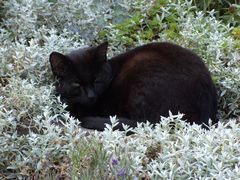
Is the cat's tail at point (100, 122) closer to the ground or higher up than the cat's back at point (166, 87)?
closer to the ground

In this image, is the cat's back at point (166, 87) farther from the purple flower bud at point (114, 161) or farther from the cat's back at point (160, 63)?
the purple flower bud at point (114, 161)

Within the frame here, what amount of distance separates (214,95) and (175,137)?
89 cm

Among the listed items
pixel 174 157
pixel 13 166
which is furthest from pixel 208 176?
pixel 13 166

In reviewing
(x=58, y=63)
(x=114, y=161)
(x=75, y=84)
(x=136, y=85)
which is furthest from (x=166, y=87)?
(x=114, y=161)

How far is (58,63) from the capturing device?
173 inches

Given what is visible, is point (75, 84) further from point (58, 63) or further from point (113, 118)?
point (113, 118)

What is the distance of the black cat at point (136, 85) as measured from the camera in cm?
430

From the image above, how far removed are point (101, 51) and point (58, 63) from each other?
0.32 meters

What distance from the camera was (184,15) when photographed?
553 cm

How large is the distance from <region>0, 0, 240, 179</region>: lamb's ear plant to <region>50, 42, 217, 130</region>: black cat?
17 centimetres

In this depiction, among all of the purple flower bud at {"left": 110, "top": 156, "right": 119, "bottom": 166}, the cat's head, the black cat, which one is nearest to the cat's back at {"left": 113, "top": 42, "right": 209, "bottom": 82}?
the black cat

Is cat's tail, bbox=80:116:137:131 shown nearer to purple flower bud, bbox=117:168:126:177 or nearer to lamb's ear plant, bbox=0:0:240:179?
lamb's ear plant, bbox=0:0:240:179

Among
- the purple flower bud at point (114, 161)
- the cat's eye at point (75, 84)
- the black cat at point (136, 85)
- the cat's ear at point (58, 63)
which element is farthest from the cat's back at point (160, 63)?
the purple flower bud at point (114, 161)

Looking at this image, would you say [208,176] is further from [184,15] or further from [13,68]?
[184,15]
